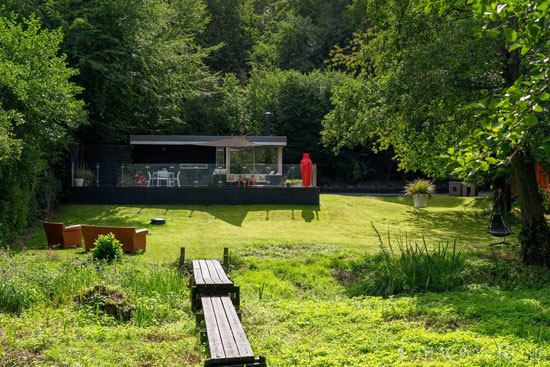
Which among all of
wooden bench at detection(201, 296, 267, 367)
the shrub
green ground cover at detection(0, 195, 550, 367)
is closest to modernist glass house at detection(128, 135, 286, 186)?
green ground cover at detection(0, 195, 550, 367)

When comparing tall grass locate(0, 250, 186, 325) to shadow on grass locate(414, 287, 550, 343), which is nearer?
shadow on grass locate(414, 287, 550, 343)

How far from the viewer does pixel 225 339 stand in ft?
13.6

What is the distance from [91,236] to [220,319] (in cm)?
677

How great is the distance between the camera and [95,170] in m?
20.1

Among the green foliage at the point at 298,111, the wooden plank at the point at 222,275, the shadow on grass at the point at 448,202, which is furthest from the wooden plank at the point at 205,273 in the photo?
the green foliage at the point at 298,111

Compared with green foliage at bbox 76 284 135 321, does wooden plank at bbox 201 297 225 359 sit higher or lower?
higher

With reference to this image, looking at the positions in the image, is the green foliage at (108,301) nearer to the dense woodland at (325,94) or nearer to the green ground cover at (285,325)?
the green ground cover at (285,325)

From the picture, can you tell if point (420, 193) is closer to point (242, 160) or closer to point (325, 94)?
point (242, 160)

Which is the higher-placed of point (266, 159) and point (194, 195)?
point (266, 159)

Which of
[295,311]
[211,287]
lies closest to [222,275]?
[211,287]

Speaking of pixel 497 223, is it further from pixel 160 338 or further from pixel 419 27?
pixel 160 338

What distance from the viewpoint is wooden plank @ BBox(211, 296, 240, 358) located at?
12.6 feet

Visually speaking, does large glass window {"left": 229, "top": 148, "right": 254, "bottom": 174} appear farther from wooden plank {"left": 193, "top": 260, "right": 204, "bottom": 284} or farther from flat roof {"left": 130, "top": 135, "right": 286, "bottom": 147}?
wooden plank {"left": 193, "top": 260, "right": 204, "bottom": 284}

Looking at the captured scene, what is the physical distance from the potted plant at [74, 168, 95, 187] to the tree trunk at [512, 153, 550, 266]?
50.4 feet
